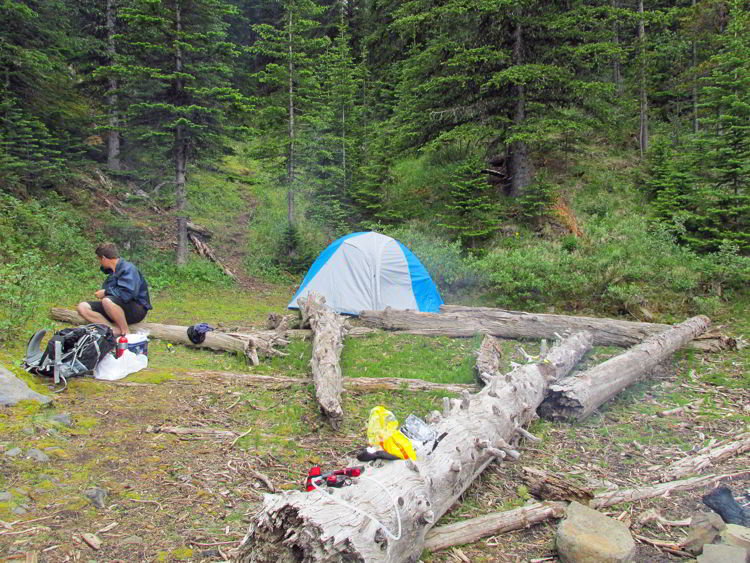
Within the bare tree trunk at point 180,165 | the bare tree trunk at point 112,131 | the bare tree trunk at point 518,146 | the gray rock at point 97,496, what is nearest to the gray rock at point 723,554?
the gray rock at point 97,496

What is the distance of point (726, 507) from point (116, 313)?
728 centimetres

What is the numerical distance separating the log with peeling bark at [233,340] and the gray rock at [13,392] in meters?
2.66

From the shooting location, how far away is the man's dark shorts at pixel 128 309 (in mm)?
6941

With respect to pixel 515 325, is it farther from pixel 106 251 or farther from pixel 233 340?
pixel 106 251

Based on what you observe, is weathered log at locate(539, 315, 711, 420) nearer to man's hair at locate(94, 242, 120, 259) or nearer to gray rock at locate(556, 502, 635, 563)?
gray rock at locate(556, 502, 635, 563)

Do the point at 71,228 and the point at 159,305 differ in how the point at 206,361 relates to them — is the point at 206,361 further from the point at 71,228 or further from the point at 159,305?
the point at 71,228

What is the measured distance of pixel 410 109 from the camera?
16.7 meters

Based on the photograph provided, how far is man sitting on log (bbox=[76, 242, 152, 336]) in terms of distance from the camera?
680 cm

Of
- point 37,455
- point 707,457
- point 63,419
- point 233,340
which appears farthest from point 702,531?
point 233,340

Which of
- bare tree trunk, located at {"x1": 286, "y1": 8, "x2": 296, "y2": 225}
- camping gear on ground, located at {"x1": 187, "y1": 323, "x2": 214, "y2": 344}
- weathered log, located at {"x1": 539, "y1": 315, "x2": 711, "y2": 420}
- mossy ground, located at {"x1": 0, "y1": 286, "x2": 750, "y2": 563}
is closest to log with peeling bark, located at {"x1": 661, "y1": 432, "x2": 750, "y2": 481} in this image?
mossy ground, located at {"x1": 0, "y1": 286, "x2": 750, "y2": 563}

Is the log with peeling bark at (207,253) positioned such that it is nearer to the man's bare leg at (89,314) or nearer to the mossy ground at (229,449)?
the mossy ground at (229,449)

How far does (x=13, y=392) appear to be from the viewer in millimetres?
4629

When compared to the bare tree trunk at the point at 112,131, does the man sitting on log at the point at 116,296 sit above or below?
below

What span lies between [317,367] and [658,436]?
4.12 m
